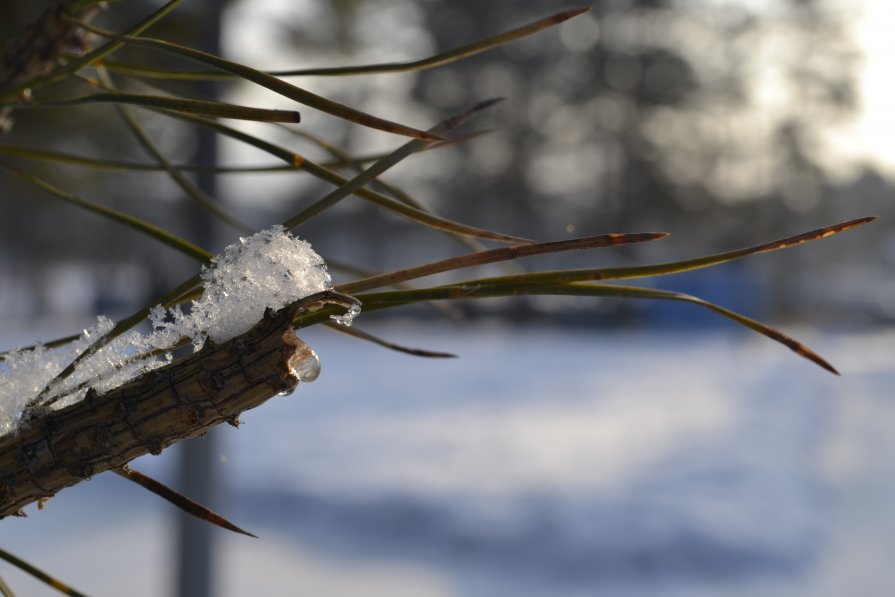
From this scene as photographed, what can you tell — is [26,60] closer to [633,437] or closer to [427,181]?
[633,437]

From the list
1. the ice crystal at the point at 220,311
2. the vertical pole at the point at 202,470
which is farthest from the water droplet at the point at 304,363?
the vertical pole at the point at 202,470

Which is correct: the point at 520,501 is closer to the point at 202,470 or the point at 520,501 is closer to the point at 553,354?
the point at 202,470

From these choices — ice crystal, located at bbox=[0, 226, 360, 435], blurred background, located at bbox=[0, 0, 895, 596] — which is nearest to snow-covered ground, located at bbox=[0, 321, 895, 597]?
blurred background, located at bbox=[0, 0, 895, 596]

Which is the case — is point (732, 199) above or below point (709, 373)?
above

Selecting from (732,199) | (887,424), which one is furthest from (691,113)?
(887,424)

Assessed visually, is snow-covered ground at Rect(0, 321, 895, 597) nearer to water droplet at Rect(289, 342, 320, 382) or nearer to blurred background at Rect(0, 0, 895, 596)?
blurred background at Rect(0, 0, 895, 596)

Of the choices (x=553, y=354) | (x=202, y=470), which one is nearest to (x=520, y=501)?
(x=202, y=470)
